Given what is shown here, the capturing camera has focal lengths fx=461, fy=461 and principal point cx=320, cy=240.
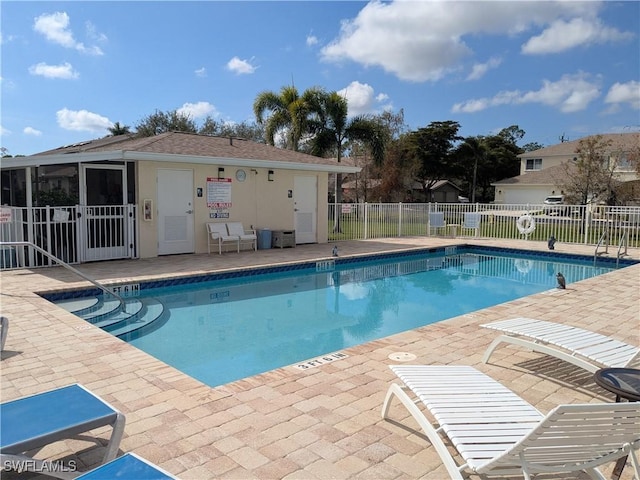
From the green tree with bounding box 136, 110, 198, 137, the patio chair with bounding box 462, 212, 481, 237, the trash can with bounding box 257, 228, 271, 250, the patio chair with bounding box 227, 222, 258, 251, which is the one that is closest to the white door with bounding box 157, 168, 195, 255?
the patio chair with bounding box 227, 222, 258, 251

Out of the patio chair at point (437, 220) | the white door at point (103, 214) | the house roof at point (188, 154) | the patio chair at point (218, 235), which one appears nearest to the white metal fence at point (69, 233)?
the white door at point (103, 214)

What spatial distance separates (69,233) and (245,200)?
4777 mm

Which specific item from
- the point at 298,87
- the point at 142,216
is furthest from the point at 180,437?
the point at 298,87

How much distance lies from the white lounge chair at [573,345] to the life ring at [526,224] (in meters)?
13.7

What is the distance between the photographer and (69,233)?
34.7 feet

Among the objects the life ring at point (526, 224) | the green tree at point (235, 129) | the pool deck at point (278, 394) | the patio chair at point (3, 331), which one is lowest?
the pool deck at point (278, 394)

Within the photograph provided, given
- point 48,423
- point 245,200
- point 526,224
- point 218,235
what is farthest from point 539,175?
point 48,423

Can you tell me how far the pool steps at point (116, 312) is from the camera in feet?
22.7

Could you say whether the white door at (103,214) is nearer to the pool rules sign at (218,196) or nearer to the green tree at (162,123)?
the pool rules sign at (218,196)

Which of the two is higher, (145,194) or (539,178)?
(539,178)

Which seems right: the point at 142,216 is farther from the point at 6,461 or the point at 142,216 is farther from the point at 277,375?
the point at 6,461

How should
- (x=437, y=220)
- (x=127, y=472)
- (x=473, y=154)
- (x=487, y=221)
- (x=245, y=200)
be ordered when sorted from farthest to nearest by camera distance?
(x=473, y=154)
(x=437, y=220)
(x=487, y=221)
(x=245, y=200)
(x=127, y=472)

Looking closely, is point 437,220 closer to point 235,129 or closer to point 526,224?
point 526,224

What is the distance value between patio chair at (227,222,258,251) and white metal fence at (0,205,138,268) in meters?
2.60
